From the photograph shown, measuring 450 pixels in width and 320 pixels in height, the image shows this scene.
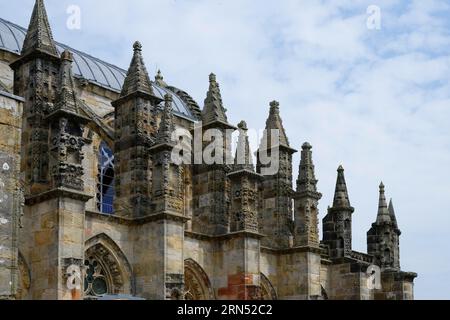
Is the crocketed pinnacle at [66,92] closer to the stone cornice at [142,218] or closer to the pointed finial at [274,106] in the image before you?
the stone cornice at [142,218]

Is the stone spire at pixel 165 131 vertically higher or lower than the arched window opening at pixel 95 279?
higher

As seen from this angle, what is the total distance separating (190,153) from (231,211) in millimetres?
3940

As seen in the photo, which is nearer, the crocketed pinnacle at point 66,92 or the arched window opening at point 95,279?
the crocketed pinnacle at point 66,92

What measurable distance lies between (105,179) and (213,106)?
5.09 metres

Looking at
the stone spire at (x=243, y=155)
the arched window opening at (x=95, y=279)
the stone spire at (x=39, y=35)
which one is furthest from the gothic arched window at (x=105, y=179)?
the stone spire at (x=39, y=35)

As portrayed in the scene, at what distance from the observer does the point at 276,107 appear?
34594 millimetres

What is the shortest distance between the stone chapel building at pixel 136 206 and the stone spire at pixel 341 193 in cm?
6

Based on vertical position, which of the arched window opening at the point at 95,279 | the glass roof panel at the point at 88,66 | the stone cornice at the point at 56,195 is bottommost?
the arched window opening at the point at 95,279

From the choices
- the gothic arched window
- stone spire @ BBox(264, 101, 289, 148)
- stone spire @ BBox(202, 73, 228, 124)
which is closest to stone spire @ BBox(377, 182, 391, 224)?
stone spire @ BBox(264, 101, 289, 148)

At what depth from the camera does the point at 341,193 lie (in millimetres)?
37625

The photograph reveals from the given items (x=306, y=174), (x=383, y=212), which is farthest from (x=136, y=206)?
(x=383, y=212)

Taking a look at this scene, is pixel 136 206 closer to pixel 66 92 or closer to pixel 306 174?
pixel 66 92

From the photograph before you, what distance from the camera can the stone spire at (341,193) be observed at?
37250 mm
